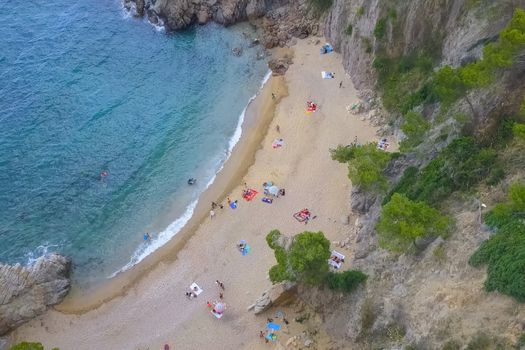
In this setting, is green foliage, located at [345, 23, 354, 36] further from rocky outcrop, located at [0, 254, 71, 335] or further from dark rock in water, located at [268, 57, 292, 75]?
rocky outcrop, located at [0, 254, 71, 335]

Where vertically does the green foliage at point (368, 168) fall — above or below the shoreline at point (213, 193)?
above

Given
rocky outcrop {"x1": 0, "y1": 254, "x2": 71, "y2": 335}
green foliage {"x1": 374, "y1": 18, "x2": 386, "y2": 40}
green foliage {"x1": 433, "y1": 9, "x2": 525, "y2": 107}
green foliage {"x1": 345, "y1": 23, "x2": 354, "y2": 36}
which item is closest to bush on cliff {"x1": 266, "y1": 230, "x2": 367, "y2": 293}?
green foliage {"x1": 433, "y1": 9, "x2": 525, "y2": 107}

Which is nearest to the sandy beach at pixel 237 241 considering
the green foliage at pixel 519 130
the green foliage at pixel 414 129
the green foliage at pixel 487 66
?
the green foliage at pixel 414 129

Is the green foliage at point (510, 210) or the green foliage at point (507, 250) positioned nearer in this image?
the green foliage at point (507, 250)

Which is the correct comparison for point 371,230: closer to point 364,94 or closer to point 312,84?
point 364,94

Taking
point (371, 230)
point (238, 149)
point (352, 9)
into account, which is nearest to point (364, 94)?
point (352, 9)

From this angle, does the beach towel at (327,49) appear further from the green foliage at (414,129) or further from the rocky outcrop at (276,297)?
the rocky outcrop at (276,297)

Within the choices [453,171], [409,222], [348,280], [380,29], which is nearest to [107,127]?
[380,29]
